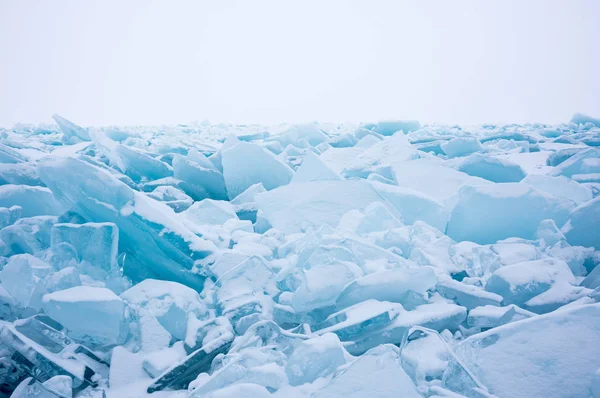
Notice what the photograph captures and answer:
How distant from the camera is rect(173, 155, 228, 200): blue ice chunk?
2.59 m

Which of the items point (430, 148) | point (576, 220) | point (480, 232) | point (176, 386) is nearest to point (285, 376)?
point (176, 386)

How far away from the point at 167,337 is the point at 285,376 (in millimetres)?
464

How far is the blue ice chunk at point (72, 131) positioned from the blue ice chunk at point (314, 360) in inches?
184

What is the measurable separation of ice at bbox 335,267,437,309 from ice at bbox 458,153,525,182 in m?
1.61

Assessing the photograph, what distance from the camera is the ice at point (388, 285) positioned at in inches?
41.2

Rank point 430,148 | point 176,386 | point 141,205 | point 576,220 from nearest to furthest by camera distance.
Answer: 1. point 176,386
2. point 141,205
3. point 576,220
4. point 430,148

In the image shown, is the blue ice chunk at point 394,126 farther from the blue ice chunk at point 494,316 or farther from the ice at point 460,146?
the blue ice chunk at point 494,316

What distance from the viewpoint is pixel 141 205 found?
1333 millimetres

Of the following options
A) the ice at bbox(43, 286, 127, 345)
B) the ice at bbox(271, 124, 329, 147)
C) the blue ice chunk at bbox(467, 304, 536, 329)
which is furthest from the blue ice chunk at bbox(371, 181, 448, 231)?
the ice at bbox(271, 124, 329, 147)

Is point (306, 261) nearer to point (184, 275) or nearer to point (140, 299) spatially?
point (184, 275)

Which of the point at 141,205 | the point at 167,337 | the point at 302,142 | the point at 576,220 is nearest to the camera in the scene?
the point at 167,337

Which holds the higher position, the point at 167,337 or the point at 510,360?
the point at 510,360

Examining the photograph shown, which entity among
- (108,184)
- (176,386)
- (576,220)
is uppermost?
(108,184)

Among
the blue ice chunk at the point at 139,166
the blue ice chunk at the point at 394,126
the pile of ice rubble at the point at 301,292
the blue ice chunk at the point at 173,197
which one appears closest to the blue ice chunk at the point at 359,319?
the pile of ice rubble at the point at 301,292
